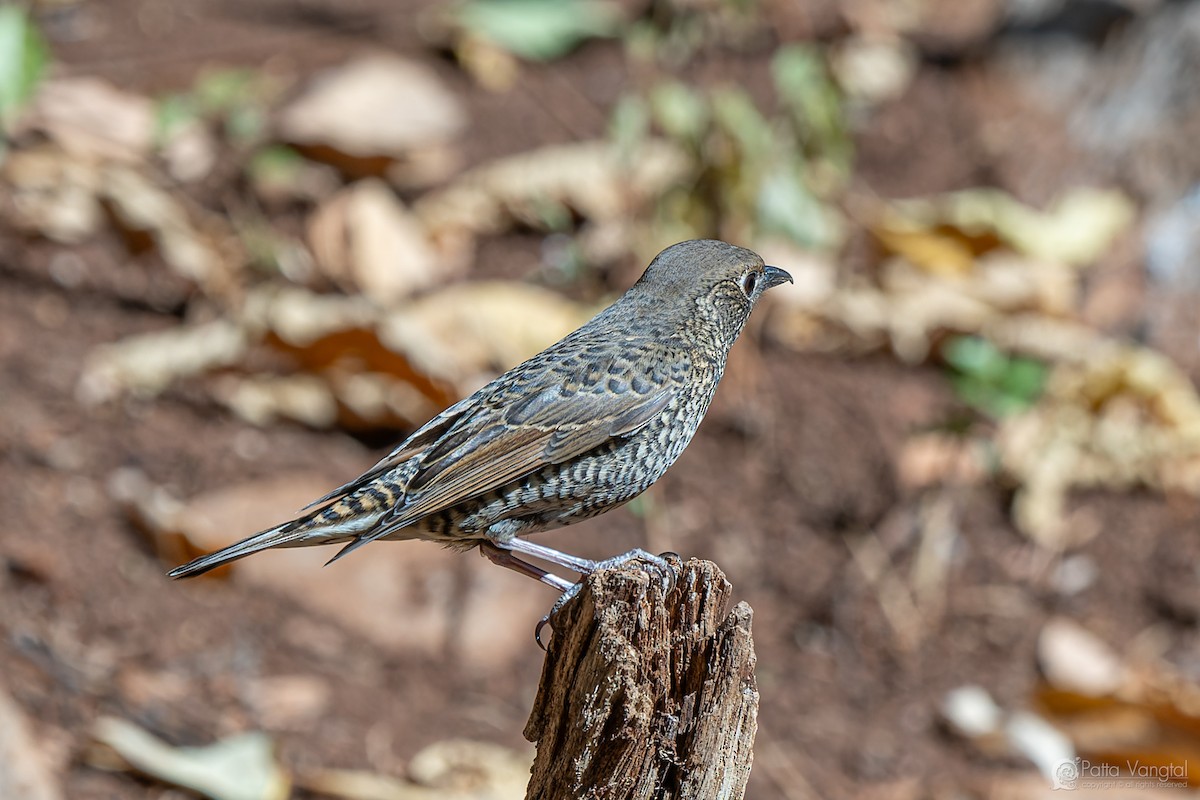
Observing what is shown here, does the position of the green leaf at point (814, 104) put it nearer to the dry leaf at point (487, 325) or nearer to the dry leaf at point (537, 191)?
the dry leaf at point (537, 191)

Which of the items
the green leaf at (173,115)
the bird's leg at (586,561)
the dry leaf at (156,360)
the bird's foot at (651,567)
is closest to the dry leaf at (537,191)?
the green leaf at (173,115)

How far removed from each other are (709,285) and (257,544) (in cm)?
158

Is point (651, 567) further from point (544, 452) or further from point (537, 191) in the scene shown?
point (537, 191)

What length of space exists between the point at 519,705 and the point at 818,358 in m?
3.01

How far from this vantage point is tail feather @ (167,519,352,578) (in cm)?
348

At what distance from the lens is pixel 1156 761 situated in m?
5.60

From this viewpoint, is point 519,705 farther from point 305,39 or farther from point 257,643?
point 305,39

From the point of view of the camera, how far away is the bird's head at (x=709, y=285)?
4309 mm

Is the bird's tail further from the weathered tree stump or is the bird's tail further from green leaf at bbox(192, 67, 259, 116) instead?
green leaf at bbox(192, 67, 259, 116)

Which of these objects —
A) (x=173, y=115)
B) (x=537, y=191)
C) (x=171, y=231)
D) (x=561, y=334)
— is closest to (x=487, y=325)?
(x=561, y=334)

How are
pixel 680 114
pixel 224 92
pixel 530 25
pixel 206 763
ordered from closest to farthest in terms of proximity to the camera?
pixel 206 763
pixel 680 114
pixel 224 92
pixel 530 25

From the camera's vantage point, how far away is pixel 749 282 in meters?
4.38

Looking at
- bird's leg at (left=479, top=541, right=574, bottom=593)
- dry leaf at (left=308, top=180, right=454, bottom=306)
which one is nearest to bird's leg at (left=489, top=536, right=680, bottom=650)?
bird's leg at (left=479, top=541, right=574, bottom=593)

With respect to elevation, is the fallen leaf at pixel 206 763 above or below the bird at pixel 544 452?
below
